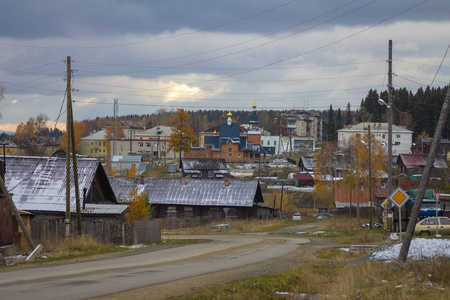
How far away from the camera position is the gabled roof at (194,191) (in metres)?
62.6

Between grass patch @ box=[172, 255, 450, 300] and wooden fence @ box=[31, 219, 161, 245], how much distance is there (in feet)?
47.3

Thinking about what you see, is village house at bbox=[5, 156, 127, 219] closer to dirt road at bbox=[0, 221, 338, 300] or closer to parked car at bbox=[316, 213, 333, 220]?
dirt road at bbox=[0, 221, 338, 300]

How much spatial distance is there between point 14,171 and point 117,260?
2468 cm

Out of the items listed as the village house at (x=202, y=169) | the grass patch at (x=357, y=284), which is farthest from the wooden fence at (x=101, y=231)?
the village house at (x=202, y=169)

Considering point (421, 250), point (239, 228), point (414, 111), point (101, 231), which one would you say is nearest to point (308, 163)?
point (414, 111)

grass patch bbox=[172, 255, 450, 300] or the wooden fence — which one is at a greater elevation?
grass patch bbox=[172, 255, 450, 300]

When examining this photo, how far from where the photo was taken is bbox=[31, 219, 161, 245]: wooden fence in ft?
94.9

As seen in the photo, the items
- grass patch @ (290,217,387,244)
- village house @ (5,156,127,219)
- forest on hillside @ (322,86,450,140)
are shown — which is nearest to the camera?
grass patch @ (290,217,387,244)

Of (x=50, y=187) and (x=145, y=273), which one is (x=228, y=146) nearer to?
(x=50, y=187)

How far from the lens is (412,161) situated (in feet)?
348

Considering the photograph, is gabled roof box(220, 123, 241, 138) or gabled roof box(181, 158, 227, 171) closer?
gabled roof box(181, 158, 227, 171)

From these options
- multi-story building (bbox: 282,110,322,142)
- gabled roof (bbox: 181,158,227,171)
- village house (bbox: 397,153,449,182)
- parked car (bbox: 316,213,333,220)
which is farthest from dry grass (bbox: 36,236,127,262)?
multi-story building (bbox: 282,110,322,142)

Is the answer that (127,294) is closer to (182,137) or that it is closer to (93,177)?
(93,177)

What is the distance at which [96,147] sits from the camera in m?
165
